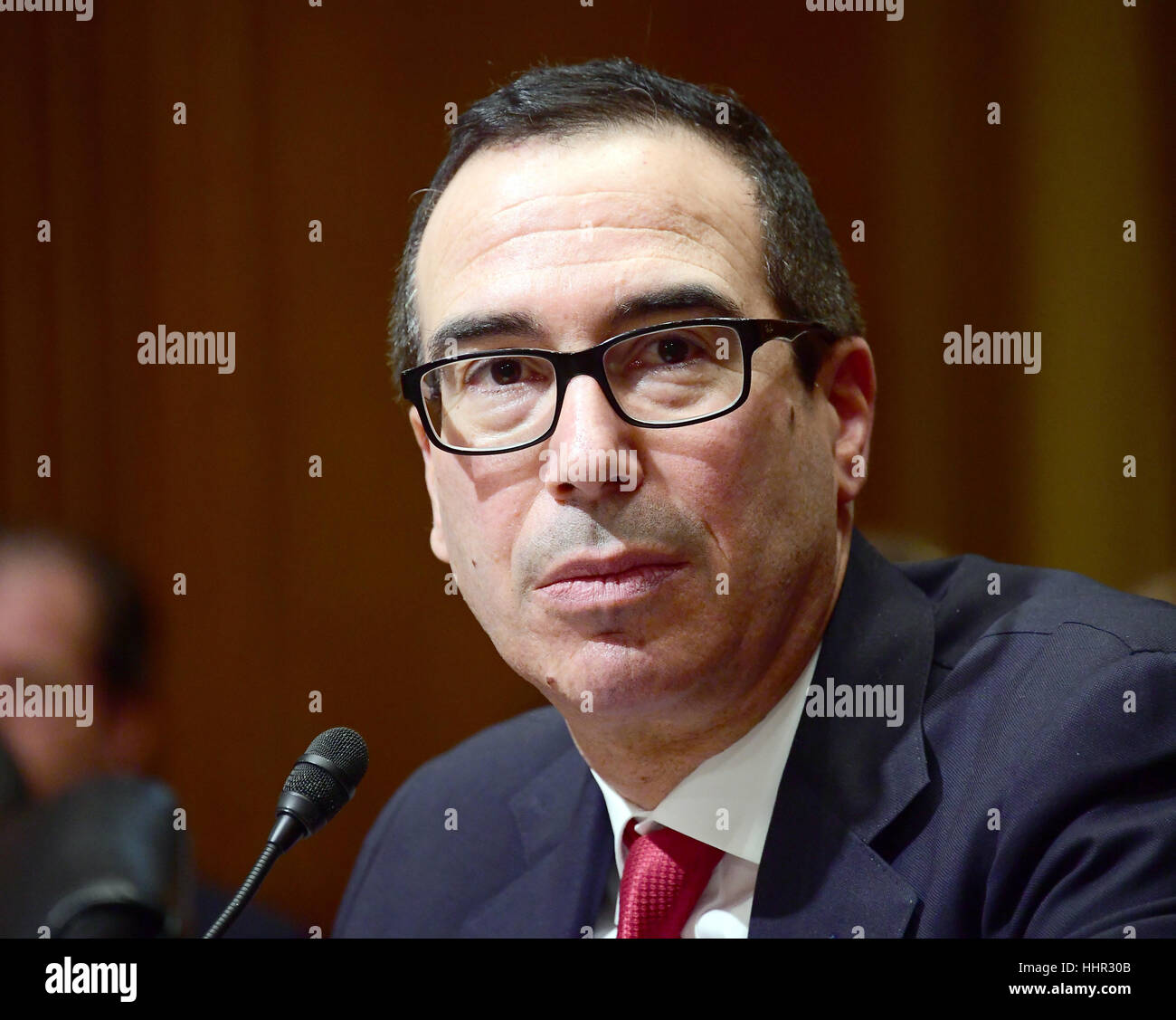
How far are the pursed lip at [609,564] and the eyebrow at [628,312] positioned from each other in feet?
0.84

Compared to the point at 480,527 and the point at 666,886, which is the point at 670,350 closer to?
the point at 480,527

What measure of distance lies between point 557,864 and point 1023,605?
71 cm

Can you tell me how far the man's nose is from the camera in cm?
121

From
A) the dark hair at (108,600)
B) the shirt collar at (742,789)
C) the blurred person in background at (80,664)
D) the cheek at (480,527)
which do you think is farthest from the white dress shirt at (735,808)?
the dark hair at (108,600)

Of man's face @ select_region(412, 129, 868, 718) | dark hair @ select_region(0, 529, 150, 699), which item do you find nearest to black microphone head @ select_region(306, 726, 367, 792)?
man's face @ select_region(412, 129, 868, 718)

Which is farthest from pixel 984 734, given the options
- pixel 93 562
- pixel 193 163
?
pixel 193 163

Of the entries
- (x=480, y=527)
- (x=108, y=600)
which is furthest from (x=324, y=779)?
(x=108, y=600)

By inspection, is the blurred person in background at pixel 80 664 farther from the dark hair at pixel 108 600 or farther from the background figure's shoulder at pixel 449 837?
the background figure's shoulder at pixel 449 837

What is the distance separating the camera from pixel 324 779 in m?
1.17

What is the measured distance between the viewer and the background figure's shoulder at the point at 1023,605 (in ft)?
3.91

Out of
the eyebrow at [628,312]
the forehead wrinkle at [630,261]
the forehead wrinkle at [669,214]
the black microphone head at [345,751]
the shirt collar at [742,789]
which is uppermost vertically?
the forehead wrinkle at [669,214]

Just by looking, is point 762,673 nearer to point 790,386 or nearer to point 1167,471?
point 790,386

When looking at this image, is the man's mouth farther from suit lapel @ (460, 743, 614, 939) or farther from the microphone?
suit lapel @ (460, 743, 614, 939)
